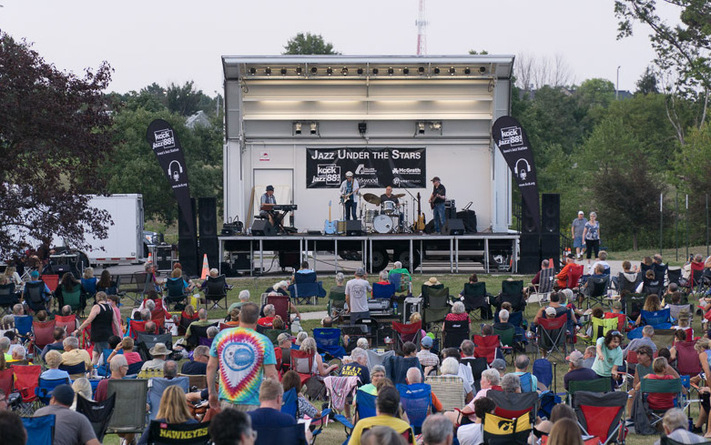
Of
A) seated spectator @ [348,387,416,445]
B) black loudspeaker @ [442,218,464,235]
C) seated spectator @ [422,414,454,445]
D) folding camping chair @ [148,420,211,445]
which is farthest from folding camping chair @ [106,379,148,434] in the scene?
black loudspeaker @ [442,218,464,235]

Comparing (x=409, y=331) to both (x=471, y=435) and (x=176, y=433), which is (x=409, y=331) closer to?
(x=471, y=435)

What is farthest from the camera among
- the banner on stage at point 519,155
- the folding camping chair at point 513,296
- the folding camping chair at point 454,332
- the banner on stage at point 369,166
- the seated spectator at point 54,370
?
the banner on stage at point 369,166

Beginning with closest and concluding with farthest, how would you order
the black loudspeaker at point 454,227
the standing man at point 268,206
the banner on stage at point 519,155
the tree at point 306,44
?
1. the banner on stage at point 519,155
2. the black loudspeaker at point 454,227
3. the standing man at point 268,206
4. the tree at point 306,44

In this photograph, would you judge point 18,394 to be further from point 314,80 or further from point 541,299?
point 314,80

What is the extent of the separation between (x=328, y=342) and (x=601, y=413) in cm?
471

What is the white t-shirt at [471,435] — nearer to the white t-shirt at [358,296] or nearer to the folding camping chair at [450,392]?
the folding camping chair at [450,392]

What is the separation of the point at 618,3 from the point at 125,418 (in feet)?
102

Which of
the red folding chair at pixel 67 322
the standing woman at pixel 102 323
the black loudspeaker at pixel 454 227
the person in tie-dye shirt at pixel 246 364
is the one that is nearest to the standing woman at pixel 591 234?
the black loudspeaker at pixel 454 227

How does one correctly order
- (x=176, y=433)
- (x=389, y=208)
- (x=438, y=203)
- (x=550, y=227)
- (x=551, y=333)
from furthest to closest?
(x=389, y=208), (x=438, y=203), (x=550, y=227), (x=551, y=333), (x=176, y=433)

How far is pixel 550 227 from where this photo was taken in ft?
70.9

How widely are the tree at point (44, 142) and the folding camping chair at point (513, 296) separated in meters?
7.41

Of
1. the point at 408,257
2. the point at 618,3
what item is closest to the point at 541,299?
the point at 408,257

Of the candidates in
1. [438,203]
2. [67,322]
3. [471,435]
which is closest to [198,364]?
[471,435]

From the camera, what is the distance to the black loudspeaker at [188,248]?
22.0m
